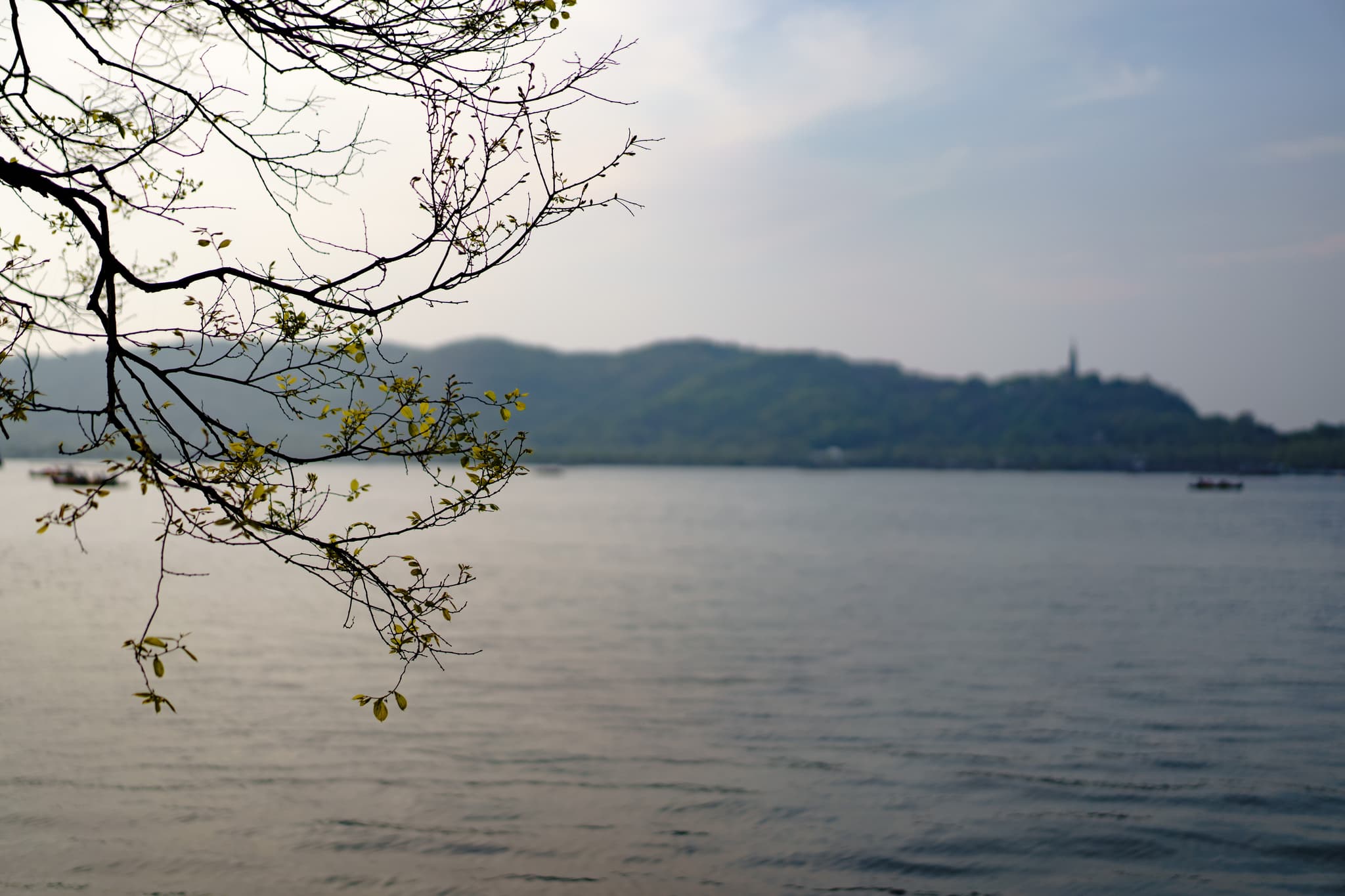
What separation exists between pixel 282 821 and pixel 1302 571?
50592 mm

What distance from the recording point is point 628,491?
158m

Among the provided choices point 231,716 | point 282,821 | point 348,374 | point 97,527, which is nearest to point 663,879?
point 282,821

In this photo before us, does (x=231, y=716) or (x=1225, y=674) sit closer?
(x=231, y=716)

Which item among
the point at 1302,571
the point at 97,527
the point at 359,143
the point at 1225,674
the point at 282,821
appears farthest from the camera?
the point at 97,527

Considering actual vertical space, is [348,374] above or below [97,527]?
above

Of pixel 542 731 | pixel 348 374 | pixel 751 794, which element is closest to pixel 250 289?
pixel 348 374

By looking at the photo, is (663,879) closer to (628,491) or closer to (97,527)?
(97,527)

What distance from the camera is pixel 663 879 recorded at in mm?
10875

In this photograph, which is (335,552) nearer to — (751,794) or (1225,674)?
(751,794)

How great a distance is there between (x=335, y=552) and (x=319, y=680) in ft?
49.3

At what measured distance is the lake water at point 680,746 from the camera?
1119 cm

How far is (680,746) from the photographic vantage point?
15828mm

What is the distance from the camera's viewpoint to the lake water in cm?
1119

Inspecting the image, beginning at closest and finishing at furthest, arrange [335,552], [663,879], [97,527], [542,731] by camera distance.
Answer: [335,552], [663,879], [542,731], [97,527]
